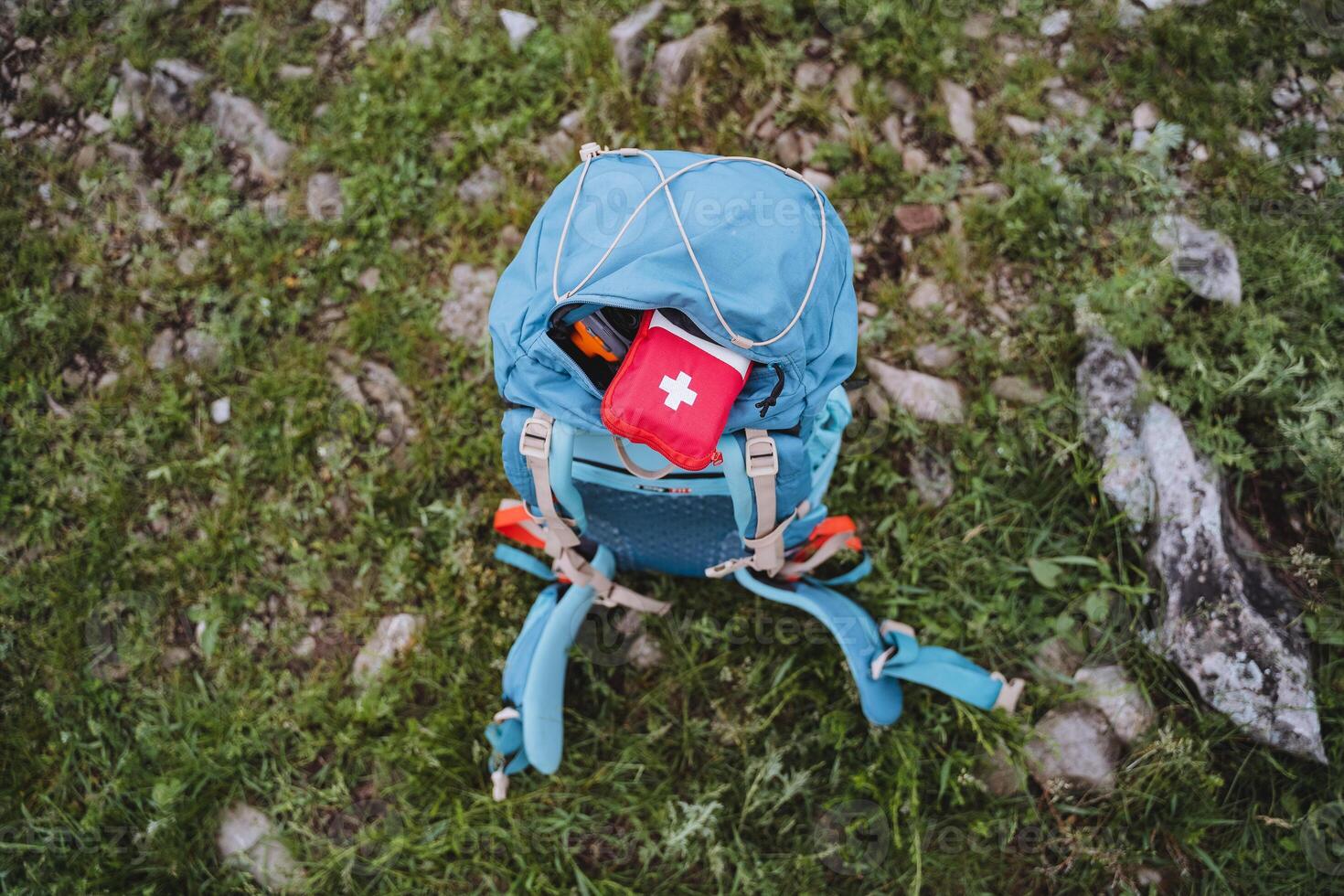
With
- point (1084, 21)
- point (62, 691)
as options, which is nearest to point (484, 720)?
point (62, 691)

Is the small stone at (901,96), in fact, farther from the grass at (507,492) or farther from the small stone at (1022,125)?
the small stone at (1022,125)

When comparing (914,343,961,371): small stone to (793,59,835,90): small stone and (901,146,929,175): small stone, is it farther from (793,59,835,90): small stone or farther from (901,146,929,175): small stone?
(793,59,835,90): small stone

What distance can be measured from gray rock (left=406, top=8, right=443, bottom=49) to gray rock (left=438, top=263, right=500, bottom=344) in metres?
1.37

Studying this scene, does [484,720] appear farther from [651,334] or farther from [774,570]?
[651,334]

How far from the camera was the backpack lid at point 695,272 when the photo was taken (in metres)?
2.43

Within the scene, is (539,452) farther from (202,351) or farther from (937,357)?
(202,351)

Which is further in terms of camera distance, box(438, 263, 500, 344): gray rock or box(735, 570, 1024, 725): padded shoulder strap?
box(438, 263, 500, 344): gray rock

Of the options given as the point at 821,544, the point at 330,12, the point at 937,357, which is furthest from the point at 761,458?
the point at 330,12

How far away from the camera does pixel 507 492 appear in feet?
13.6

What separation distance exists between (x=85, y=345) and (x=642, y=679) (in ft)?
11.7

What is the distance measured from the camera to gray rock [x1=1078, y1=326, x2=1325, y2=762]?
3.46m

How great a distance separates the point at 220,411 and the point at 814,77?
3.64m

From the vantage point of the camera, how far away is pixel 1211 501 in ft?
11.8

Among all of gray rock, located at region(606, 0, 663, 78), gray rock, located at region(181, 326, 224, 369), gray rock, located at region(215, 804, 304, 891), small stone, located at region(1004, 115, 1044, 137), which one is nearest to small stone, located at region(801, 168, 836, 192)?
small stone, located at region(1004, 115, 1044, 137)
